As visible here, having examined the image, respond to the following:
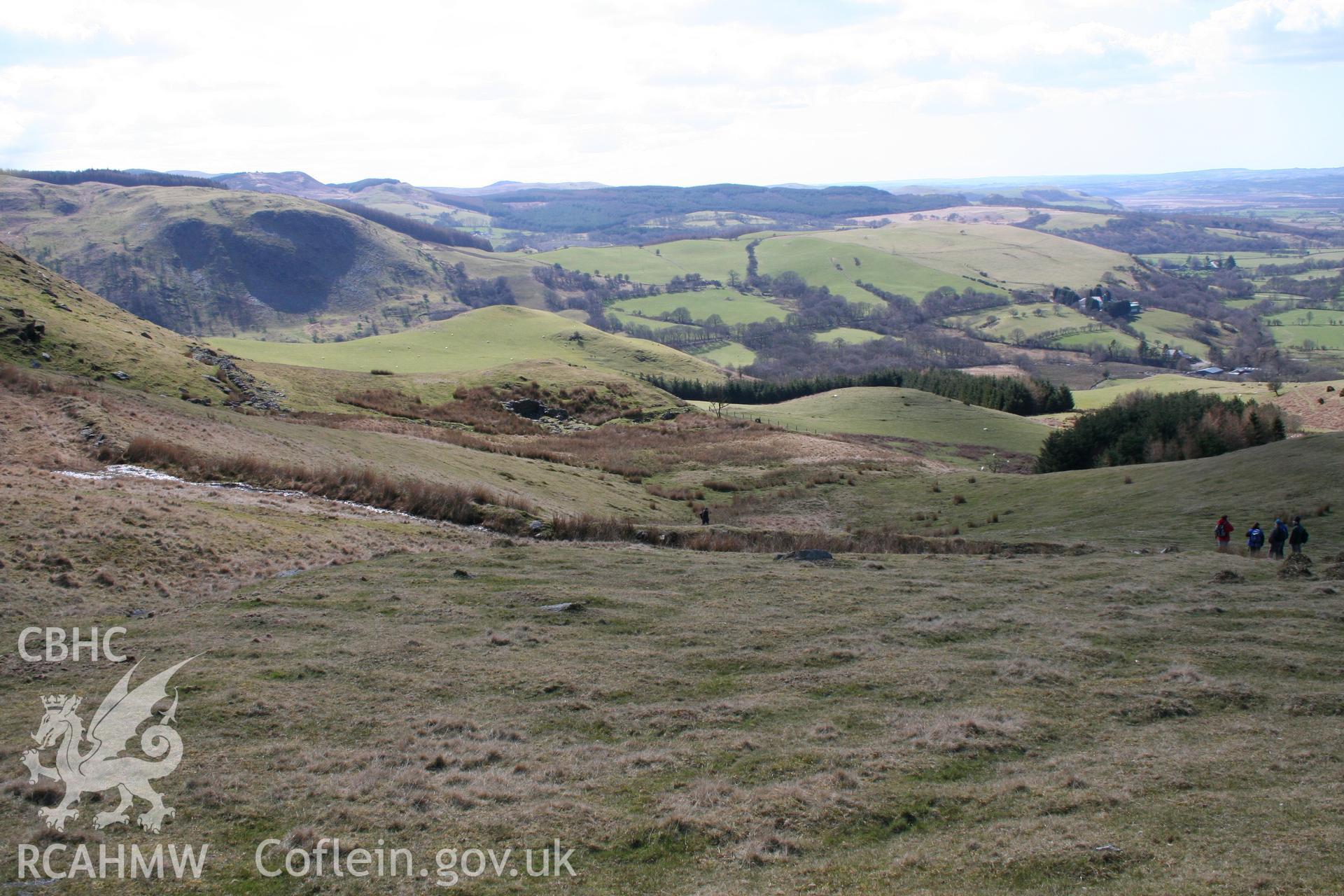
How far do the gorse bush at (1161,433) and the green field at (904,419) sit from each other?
2293 centimetres

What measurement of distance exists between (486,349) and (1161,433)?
117 m

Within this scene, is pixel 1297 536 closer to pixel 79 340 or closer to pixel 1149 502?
pixel 1149 502

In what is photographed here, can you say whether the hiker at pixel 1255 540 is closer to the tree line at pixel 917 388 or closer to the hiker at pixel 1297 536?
the hiker at pixel 1297 536

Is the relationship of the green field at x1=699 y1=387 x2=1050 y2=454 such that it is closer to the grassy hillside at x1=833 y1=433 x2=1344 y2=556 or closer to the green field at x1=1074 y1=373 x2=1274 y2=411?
the green field at x1=1074 y1=373 x2=1274 y2=411

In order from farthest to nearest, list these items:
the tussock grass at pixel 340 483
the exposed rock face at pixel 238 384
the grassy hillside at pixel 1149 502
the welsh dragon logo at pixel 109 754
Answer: the exposed rock face at pixel 238 384, the tussock grass at pixel 340 483, the grassy hillside at pixel 1149 502, the welsh dragon logo at pixel 109 754

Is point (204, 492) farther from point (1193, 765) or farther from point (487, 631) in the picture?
point (1193, 765)

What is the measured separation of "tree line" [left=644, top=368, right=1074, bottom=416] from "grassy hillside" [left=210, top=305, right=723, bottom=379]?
590 inches

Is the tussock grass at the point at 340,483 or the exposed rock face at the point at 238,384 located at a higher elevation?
the exposed rock face at the point at 238,384

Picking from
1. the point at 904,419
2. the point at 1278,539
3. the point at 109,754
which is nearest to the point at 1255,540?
the point at 1278,539

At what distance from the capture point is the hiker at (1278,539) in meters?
26.5

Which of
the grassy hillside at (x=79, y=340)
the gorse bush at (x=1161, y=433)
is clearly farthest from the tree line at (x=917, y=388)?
the grassy hillside at (x=79, y=340)

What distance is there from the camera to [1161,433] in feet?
175

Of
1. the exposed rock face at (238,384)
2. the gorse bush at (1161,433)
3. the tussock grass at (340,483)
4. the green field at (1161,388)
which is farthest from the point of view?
the green field at (1161,388)

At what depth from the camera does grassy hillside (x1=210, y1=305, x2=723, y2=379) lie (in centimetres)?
12412
